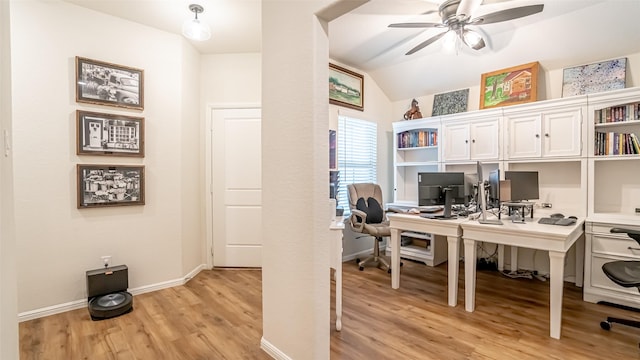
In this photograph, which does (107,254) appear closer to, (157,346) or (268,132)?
(157,346)

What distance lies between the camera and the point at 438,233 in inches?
114

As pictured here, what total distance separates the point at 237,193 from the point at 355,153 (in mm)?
1864

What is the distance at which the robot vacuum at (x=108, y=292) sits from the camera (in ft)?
8.16

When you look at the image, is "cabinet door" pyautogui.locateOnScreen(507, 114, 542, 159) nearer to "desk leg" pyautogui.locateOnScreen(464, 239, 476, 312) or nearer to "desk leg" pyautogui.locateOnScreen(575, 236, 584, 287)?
"desk leg" pyautogui.locateOnScreen(575, 236, 584, 287)

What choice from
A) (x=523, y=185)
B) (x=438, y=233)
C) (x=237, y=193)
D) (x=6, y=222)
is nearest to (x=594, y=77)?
(x=523, y=185)

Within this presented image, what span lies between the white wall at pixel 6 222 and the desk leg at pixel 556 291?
3.34m

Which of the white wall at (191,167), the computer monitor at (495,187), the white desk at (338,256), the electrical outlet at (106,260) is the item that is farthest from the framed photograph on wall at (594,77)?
the electrical outlet at (106,260)

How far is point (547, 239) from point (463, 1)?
1.98 metres

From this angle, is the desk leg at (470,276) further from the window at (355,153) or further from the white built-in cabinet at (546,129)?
the window at (355,153)

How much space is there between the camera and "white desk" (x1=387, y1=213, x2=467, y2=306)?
2764 mm

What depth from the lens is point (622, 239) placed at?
2730 millimetres

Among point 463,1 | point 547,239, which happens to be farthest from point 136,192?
point 547,239

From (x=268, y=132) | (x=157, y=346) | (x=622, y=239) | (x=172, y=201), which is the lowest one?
(x=157, y=346)

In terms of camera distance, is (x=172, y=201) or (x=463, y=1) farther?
(x=172, y=201)
